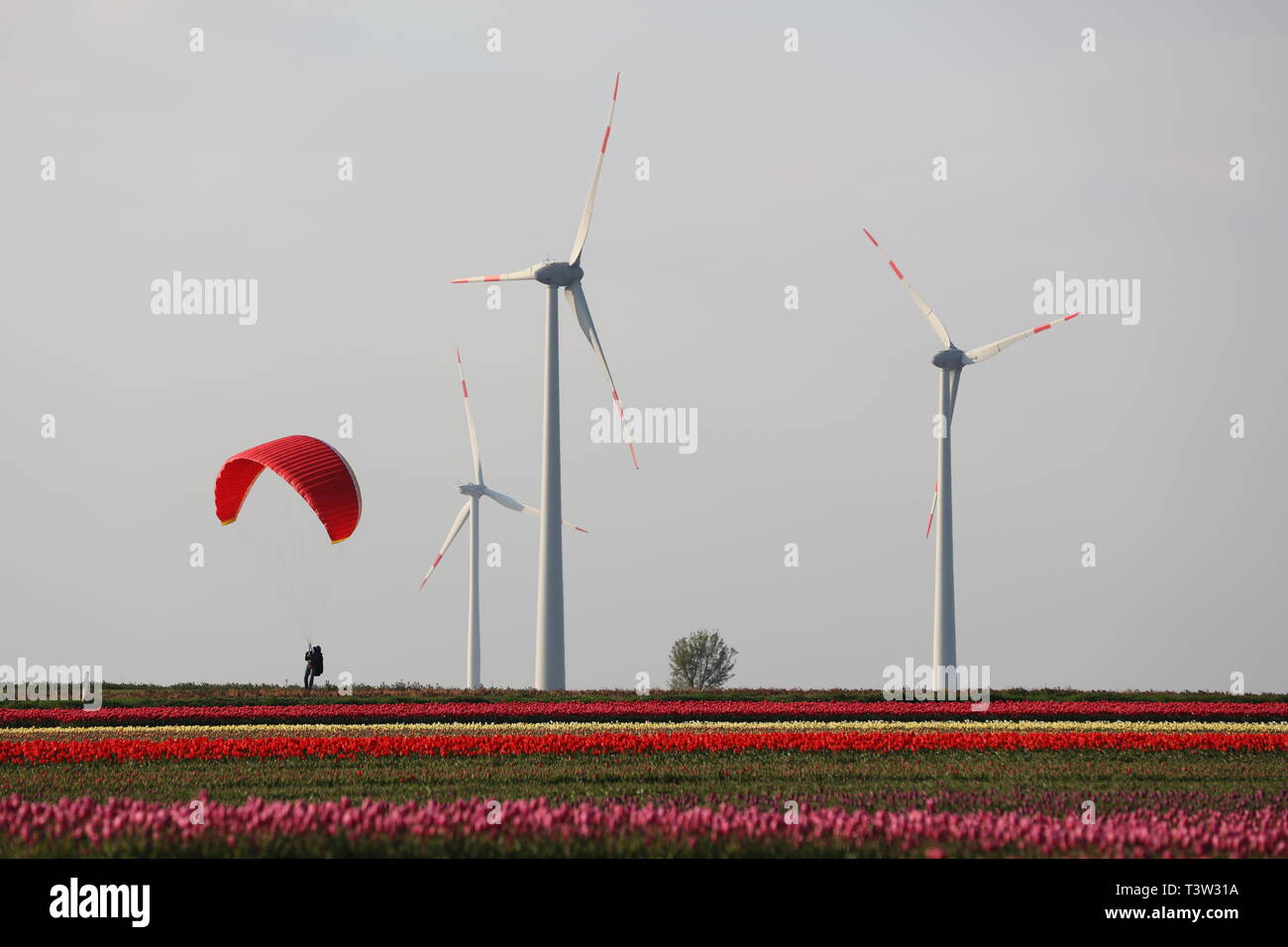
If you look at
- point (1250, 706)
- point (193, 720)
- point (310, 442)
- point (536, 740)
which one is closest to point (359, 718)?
point (193, 720)

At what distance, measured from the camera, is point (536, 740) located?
83.7ft

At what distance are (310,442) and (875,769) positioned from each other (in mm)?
19649

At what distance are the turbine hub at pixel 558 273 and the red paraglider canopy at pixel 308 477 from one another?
20860mm

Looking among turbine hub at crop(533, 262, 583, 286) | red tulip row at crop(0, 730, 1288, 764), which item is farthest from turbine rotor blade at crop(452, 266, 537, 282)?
red tulip row at crop(0, 730, 1288, 764)

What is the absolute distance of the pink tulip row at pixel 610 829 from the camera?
11211 millimetres

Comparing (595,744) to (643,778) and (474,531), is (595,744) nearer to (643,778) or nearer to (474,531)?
(643,778)

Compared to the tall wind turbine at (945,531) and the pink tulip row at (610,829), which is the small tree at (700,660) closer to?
the tall wind turbine at (945,531)

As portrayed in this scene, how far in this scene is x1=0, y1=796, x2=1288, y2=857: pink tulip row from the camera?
11211 millimetres

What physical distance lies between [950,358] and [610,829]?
164 feet

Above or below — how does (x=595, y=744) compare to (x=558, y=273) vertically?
below

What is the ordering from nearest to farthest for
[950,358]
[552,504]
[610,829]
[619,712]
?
1. [610,829]
2. [619,712]
3. [552,504]
4. [950,358]

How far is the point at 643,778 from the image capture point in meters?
20.2

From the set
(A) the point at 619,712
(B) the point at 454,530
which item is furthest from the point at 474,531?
(A) the point at 619,712
